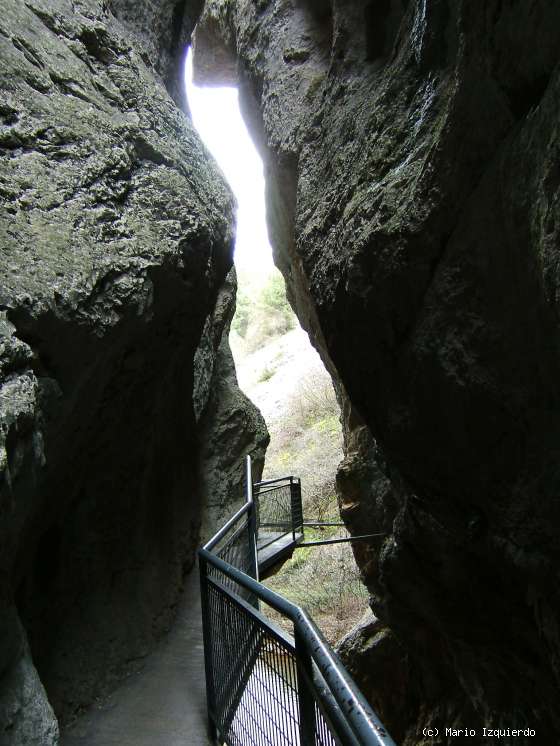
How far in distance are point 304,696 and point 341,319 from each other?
3470 mm

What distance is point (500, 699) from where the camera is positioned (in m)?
5.08

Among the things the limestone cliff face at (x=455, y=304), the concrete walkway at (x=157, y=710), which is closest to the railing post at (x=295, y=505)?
the limestone cliff face at (x=455, y=304)

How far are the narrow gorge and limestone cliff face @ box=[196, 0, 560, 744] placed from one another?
0.02 metres

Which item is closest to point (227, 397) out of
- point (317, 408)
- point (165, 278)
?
point (165, 278)

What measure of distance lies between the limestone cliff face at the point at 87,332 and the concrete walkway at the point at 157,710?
7.6 inches

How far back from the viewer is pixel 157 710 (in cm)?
418

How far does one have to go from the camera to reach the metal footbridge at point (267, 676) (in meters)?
1.55

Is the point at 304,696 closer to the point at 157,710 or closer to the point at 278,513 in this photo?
the point at 157,710

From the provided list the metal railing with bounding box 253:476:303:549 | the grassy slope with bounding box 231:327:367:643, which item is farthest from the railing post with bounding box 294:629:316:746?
the grassy slope with bounding box 231:327:367:643

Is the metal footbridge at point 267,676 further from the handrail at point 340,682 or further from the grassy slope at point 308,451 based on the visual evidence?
the grassy slope at point 308,451

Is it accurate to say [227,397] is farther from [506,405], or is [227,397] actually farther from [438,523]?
[506,405]

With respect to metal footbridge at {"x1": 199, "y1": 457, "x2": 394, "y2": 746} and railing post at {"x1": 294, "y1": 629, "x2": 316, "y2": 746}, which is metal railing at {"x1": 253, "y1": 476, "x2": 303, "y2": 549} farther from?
railing post at {"x1": 294, "y1": 629, "x2": 316, "y2": 746}

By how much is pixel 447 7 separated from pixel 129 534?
16.6 ft

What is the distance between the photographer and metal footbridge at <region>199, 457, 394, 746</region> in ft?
5.08
